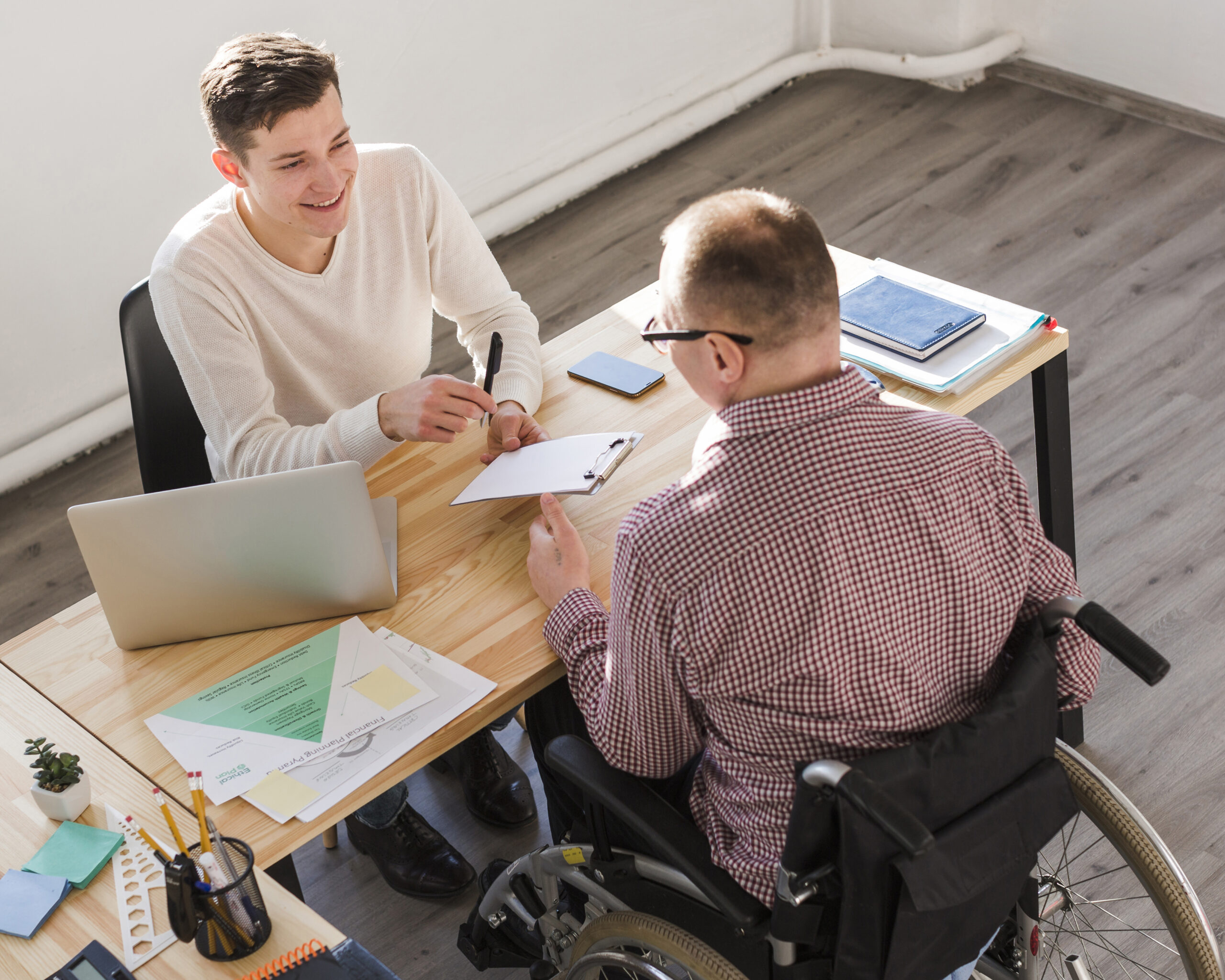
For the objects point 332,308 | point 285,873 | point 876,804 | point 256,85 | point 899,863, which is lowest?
point 285,873

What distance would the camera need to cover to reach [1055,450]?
6.75 feet

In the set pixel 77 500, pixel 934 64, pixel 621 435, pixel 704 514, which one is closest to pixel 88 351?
pixel 77 500

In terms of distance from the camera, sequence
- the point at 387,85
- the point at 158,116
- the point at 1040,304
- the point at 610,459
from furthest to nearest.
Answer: the point at 387,85 → the point at 1040,304 → the point at 158,116 → the point at 610,459

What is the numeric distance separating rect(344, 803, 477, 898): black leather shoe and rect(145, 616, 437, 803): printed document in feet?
2.25

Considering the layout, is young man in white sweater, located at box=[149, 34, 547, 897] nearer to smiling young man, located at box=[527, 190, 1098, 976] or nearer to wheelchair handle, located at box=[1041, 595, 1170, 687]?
smiling young man, located at box=[527, 190, 1098, 976]

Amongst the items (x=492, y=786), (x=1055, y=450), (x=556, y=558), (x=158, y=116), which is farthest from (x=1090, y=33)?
(x=556, y=558)

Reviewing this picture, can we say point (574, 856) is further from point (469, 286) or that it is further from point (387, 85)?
point (387, 85)

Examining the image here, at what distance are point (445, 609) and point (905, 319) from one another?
2.83ft

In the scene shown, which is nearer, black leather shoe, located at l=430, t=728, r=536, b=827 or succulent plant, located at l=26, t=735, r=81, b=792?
succulent plant, located at l=26, t=735, r=81, b=792

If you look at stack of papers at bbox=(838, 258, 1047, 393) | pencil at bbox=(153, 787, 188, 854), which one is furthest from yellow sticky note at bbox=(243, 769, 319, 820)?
stack of papers at bbox=(838, 258, 1047, 393)

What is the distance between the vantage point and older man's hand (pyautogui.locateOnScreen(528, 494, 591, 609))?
1.58 metres

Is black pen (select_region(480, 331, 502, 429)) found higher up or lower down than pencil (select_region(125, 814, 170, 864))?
higher up

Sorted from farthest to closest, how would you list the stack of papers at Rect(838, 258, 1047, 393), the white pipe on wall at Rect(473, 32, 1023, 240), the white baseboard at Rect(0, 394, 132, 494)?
the white pipe on wall at Rect(473, 32, 1023, 240) → the white baseboard at Rect(0, 394, 132, 494) → the stack of papers at Rect(838, 258, 1047, 393)

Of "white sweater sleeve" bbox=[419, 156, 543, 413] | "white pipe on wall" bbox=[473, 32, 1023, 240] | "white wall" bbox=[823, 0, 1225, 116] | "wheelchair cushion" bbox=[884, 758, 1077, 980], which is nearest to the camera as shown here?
"wheelchair cushion" bbox=[884, 758, 1077, 980]
